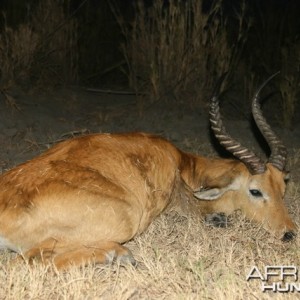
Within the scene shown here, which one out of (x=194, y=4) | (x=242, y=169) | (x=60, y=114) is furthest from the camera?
(x=194, y=4)

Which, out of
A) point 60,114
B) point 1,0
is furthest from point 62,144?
point 1,0

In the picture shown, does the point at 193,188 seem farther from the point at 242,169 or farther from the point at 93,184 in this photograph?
the point at 93,184

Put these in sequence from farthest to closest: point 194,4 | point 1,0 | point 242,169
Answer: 1. point 1,0
2. point 194,4
3. point 242,169

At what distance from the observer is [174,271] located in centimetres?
488

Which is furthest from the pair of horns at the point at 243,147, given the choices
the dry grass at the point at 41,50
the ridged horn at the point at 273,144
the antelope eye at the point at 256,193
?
the dry grass at the point at 41,50

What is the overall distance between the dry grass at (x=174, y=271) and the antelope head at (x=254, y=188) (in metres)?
0.17

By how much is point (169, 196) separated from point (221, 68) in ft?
16.4

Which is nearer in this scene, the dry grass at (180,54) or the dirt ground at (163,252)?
the dirt ground at (163,252)

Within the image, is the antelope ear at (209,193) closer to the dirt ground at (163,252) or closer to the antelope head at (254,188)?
the antelope head at (254,188)

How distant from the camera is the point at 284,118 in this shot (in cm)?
1041

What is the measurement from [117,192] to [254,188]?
4.68 feet

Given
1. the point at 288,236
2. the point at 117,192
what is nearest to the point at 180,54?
the point at 288,236

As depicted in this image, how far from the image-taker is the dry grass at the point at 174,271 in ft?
14.7

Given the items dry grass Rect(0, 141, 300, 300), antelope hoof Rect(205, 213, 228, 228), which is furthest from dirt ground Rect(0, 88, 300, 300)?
antelope hoof Rect(205, 213, 228, 228)
